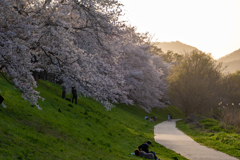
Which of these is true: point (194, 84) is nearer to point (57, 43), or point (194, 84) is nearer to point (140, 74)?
point (140, 74)

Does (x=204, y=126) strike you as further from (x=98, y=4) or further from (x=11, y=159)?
(x=11, y=159)

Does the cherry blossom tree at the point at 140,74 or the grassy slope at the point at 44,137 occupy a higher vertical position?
the cherry blossom tree at the point at 140,74

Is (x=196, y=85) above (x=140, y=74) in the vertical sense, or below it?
below

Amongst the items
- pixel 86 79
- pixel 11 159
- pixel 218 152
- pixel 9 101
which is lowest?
pixel 218 152

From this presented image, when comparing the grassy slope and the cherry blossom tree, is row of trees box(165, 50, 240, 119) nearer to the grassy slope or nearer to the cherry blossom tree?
the cherry blossom tree

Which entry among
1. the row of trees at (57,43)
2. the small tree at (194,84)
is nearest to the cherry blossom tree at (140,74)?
the small tree at (194,84)

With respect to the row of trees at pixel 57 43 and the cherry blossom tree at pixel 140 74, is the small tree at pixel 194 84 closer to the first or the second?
the cherry blossom tree at pixel 140 74

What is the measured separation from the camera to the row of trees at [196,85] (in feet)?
147

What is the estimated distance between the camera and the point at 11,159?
7.30 m

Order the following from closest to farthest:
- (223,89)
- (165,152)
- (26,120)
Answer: (26,120) → (165,152) → (223,89)

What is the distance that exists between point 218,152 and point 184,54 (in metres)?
36.2

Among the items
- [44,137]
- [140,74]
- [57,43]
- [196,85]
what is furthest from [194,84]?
[44,137]

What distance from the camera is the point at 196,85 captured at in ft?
146

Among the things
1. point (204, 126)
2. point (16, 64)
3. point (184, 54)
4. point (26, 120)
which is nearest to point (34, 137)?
point (26, 120)
